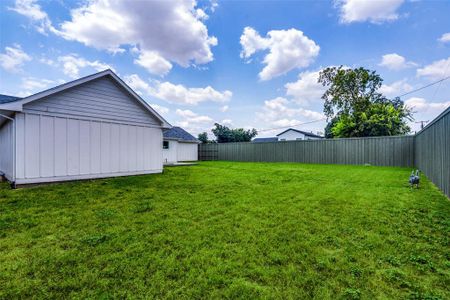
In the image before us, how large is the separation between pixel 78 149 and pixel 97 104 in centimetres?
171

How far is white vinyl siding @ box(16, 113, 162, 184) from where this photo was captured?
6.02 m

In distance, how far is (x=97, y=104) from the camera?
7.54 meters

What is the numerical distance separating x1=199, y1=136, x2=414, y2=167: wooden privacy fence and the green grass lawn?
9.61 meters

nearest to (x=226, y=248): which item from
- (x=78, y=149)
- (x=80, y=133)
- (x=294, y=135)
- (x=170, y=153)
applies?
(x=78, y=149)

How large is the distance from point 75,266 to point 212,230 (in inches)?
63.9

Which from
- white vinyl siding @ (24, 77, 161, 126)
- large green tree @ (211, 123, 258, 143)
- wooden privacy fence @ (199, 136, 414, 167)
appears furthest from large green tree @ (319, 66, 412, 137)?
white vinyl siding @ (24, 77, 161, 126)

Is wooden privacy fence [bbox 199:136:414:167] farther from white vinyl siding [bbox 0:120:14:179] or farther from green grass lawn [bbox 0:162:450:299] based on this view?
white vinyl siding [bbox 0:120:14:179]

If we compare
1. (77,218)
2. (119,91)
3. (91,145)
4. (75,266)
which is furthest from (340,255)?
(119,91)

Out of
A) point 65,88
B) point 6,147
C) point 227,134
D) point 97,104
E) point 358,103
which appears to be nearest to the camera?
point 65,88

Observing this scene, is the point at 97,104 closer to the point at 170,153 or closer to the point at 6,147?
the point at 6,147

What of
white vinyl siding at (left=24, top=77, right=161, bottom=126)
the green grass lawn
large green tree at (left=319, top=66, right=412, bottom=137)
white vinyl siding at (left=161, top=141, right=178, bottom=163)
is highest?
large green tree at (left=319, top=66, right=412, bottom=137)

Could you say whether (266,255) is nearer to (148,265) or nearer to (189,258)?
(189,258)

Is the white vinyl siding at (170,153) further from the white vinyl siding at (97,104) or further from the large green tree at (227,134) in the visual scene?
the large green tree at (227,134)

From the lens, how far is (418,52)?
11797 millimetres
